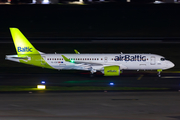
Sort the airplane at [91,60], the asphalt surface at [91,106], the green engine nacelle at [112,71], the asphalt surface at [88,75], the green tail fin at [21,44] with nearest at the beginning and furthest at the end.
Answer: the asphalt surface at [91,106] < the asphalt surface at [88,75] < the green engine nacelle at [112,71] < the airplane at [91,60] < the green tail fin at [21,44]

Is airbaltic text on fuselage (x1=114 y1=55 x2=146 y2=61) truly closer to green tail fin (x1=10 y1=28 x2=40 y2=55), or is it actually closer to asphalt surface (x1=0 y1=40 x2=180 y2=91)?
asphalt surface (x1=0 y1=40 x2=180 y2=91)

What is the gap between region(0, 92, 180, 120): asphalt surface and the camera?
70.2ft

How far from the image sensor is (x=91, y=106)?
24.0 meters

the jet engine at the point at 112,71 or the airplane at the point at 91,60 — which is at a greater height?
the airplane at the point at 91,60

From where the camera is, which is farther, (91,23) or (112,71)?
(91,23)

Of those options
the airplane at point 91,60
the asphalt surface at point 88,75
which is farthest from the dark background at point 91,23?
the airplane at point 91,60

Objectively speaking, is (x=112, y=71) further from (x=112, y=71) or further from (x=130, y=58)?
(x=130, y=58)

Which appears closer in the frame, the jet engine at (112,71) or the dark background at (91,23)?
the jet engine at (112,71)

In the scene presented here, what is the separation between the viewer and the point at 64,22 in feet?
261

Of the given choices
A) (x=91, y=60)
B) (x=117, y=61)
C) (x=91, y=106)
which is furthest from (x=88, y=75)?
(x=91, y=106)

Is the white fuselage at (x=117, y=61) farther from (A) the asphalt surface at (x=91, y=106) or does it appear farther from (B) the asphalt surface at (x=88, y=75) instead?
(A) the asphalt surface at (x=91, y=106)

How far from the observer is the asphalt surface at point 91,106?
842 inches

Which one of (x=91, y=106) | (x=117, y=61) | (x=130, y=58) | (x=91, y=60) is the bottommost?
(x=91, y=106)

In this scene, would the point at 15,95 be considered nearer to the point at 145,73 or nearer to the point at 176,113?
the point at 176,113
